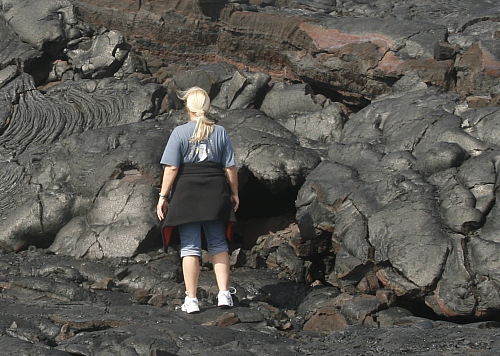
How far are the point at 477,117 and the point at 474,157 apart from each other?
0.79 m

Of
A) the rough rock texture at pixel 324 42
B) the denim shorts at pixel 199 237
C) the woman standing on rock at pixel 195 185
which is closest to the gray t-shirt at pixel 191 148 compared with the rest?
the woman standing on rock at pixel 195 185

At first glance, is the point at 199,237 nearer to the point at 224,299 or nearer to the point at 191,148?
the point at 224,299

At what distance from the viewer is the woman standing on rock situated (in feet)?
26.1

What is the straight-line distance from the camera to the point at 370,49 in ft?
43.6

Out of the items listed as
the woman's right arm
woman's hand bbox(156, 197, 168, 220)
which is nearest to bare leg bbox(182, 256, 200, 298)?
woman's hand bbox(156, 197, 168, 220)

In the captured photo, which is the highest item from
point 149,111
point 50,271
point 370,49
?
point 370,49

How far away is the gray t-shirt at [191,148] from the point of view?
26.1 feet

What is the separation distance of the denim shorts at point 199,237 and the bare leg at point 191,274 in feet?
0.18

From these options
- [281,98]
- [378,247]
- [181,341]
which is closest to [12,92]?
[281,98]

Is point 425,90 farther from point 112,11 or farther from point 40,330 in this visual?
point 40,330

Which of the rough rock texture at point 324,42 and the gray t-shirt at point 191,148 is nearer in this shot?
the gray t-shirt at point 191,148

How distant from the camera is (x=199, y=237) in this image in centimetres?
814

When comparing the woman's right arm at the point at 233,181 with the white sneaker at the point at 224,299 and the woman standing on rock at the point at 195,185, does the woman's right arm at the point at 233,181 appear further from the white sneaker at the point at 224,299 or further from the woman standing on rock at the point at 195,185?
the white sneaker at the point at 224,299

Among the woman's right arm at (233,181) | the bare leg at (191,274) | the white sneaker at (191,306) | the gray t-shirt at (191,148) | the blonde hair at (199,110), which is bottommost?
the white sneaker at (191,306)
